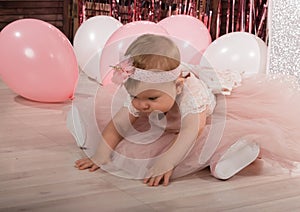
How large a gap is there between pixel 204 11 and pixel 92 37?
110 centimetres

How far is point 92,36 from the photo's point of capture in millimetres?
3189

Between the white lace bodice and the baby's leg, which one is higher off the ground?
the white lace bodice

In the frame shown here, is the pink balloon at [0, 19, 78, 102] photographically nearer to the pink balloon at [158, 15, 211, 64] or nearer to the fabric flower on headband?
the pink balloon at [158, 15, 211, 64]

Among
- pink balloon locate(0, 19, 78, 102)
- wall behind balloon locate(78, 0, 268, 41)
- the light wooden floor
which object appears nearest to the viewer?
the light wooden floor

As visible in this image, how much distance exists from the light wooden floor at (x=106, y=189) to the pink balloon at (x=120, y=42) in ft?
2.63

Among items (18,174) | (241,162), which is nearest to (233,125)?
(241,162)

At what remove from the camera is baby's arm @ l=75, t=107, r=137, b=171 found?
166 centimetres

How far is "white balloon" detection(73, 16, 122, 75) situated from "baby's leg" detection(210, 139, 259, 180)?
1677 mm

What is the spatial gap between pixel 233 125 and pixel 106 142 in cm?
42

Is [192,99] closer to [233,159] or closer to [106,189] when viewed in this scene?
[233,159]

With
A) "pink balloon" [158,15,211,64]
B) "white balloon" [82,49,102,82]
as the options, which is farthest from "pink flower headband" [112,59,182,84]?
"pink balloon" [158,15,211,64]

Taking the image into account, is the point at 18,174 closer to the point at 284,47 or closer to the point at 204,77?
the point at 204,77

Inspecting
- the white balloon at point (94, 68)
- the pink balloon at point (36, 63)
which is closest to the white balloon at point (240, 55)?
the white balloon at point (94, 68)

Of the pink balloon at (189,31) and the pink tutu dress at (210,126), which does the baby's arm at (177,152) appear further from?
the pink balloon at (189,31)
